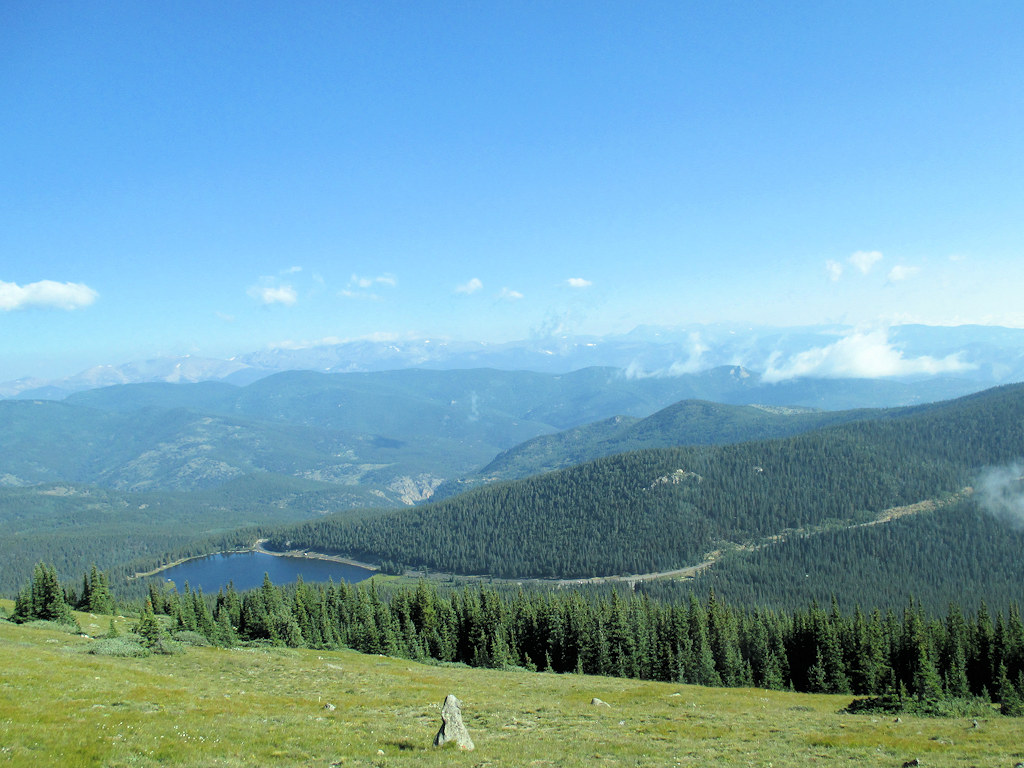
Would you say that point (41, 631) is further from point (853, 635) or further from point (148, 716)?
point (853, 635)

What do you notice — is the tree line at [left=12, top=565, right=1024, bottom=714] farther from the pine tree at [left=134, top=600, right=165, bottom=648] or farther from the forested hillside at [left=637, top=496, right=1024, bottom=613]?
the forested hillside at [left=637, top=496, right=1024, bottom=613]

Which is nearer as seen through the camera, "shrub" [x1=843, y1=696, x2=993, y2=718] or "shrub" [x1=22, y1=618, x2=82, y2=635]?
"shrub" [x1=843, y1=696, x2=993, y2=718]

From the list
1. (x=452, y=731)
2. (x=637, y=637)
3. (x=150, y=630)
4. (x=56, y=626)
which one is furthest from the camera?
(x=637, y=637)

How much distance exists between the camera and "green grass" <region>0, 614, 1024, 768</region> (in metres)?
23.7

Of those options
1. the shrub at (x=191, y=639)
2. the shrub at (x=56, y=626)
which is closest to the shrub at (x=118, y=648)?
the shrub at (x=191, y=639)

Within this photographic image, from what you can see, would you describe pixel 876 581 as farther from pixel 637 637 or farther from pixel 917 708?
pixel 917 708

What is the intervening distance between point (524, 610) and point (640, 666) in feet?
68.9

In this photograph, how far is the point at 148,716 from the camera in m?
28.4

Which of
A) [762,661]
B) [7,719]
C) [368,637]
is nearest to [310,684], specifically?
[7,719]

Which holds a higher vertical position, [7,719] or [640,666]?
[7,719]

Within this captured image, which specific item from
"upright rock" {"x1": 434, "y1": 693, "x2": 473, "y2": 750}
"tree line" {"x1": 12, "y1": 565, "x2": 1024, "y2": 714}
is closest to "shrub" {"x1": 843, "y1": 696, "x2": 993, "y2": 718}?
"tree line" {"x1": 12, "y1": 565, "x2": 1024, "y2": 714}

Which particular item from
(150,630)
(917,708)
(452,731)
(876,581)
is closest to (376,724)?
(452,731)

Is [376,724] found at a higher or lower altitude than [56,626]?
higher

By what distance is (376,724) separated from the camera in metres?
31.9
